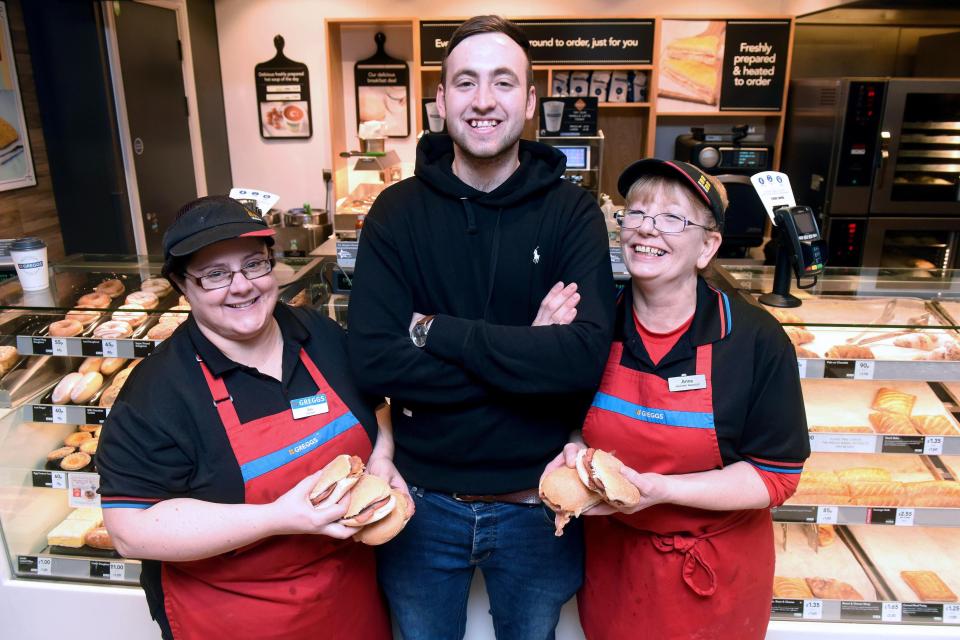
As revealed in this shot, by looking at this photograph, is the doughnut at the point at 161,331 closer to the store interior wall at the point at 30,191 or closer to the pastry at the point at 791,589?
the pastry at the point at 791,589

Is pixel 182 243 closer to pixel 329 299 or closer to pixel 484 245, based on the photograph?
pixel 484 245

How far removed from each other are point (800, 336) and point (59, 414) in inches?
79.9

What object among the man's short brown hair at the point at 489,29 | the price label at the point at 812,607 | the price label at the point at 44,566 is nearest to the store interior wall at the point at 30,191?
the price label at the point at 44,566

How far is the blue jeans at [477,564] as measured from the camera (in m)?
1.50

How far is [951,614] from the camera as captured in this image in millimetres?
1860

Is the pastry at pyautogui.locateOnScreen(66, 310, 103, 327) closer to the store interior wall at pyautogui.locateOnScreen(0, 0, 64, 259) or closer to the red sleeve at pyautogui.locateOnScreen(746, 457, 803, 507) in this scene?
→ the red sleeve at pyautogui.locateOnScreen(746, 457, 803, 507)

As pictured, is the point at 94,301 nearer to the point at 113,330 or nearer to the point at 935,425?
the point at 113,330

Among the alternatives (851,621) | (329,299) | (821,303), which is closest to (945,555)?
(851,621)

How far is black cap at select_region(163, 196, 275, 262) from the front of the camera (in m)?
1.23

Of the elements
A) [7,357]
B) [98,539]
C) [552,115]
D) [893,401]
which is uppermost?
[552,115]

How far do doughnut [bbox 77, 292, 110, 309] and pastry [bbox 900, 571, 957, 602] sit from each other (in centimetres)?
240

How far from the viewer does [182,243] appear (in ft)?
4.04

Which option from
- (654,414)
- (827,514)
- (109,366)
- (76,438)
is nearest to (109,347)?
(109,366)

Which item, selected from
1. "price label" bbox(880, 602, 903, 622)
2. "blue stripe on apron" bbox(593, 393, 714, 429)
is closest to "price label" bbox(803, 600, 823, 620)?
"price label" bbox(880, 602, 903, 622)
